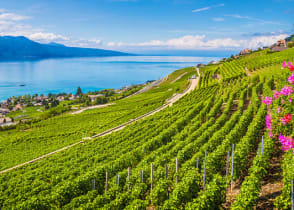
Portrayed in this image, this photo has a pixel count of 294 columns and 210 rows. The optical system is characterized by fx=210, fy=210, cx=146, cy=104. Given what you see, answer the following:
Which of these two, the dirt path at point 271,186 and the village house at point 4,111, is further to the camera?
the village house at point 4,111

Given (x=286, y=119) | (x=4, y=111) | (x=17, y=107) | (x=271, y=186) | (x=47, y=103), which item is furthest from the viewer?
(x=17, y=107)

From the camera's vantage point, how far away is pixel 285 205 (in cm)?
794

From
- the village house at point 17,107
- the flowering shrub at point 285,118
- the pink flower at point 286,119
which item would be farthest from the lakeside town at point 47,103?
the pink flower at point 286,119

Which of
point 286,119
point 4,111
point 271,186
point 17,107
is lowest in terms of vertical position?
point 4,111

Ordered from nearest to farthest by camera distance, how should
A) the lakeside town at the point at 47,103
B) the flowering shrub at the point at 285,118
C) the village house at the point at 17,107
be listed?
the flowering shrub at the point at 285,118
the lakeside town at the point at 47,103
the village house at the point at 17,107

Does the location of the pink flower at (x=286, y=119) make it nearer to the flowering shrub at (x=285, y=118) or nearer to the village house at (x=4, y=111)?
the flowering shrub at (x=285, y=118)

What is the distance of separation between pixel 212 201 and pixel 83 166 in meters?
13.3

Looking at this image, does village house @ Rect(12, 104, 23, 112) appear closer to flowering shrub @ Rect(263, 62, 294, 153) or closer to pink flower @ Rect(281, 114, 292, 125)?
flowering shrub @ Rect(263, 62, 294, 153)

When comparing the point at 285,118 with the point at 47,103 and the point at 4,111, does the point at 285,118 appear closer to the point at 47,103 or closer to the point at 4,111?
the point at 47,103

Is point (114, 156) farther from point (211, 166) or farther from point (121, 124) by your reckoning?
Result: point (121, 124)

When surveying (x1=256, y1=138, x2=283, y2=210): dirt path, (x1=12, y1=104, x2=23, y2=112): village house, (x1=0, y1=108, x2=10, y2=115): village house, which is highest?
(x1=256, y1=138, x2=283, y2=210): dirt path

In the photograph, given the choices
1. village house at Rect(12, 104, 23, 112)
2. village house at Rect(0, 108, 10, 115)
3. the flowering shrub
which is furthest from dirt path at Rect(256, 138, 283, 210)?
village house at Rect(12, 104, 23, 112)

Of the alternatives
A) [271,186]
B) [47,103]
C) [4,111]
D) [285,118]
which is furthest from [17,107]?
[285,118]

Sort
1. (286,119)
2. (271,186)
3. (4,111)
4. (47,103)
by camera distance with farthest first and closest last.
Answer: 1. (47,103)
2. (4,111)
3. (271,186)
4. (286,119)
